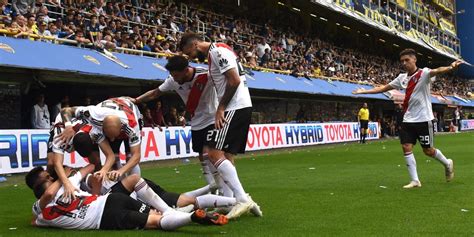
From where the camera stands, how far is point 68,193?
591cm

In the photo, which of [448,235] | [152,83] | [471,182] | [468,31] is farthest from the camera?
[468,31]

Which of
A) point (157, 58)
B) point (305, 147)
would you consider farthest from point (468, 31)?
point (157, 58)

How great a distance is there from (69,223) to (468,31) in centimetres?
8784

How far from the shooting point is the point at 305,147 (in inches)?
1032

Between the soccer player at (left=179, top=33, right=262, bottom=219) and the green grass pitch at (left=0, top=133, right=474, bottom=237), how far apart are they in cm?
43

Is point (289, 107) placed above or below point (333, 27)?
below

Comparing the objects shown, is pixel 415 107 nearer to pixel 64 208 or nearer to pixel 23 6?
pixel 64 208

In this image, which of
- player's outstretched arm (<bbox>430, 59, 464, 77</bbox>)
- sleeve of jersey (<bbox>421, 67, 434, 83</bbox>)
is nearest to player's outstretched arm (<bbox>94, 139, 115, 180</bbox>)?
player's outstretched arm (<bbox>430, 59, 464, 77</bbox>)

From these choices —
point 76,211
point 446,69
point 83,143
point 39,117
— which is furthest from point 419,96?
point 39,117

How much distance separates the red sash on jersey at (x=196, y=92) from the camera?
7043 mm

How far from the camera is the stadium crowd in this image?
17750 mm

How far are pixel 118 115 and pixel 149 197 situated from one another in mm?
957

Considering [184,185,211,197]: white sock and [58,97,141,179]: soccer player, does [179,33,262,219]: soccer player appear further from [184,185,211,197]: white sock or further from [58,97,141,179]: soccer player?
[58,97,141,179]: soccer player

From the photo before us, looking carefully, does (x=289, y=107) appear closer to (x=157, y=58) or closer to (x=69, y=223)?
(x=157, y=58)
